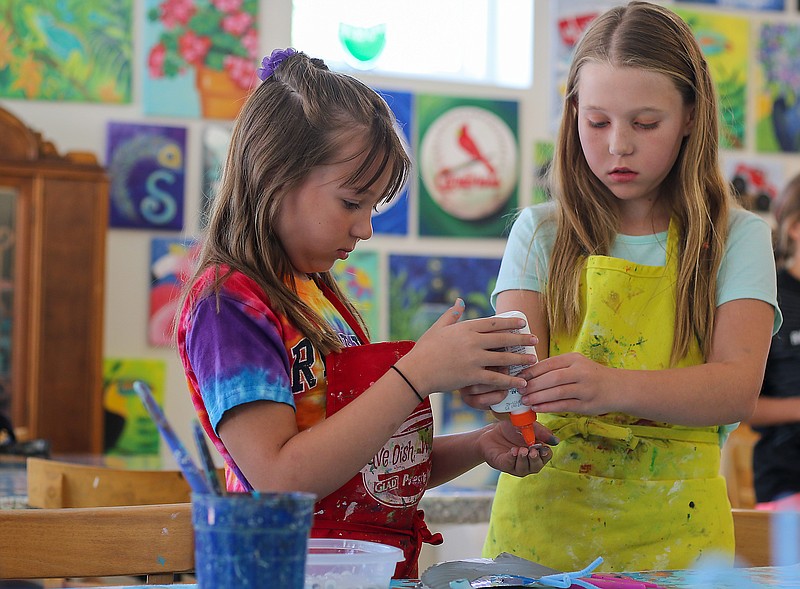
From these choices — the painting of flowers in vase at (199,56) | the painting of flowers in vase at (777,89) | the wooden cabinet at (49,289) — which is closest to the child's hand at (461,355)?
the wooden cabinet at (49,289)

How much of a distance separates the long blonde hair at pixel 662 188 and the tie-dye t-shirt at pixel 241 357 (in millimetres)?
423

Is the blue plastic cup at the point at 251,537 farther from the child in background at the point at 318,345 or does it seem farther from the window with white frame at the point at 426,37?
the window with white frame at the point at 426,37

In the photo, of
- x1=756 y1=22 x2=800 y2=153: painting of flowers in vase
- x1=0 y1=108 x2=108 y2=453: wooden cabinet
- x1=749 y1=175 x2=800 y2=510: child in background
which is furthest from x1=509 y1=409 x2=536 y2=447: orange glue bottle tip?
x1=756 y1=22 x2=800 y2=153: painting of flowers in vase

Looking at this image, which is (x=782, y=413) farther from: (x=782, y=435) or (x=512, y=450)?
(x=512, y=450)

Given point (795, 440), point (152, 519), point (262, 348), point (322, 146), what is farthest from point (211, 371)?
point (795, 440)

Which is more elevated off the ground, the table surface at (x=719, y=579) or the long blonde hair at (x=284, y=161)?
the long blonde hair at (x=284, y=161)

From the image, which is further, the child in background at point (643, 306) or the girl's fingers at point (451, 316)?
the child in background at point (643, 306)

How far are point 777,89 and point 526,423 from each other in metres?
3.47

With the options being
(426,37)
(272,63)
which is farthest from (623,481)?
(426,37)

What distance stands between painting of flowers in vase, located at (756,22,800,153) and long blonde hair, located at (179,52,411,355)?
3.33 metres

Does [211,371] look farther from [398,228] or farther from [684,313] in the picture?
[398,228]

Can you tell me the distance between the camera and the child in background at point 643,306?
4.29 feet

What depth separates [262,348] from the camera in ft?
3.37

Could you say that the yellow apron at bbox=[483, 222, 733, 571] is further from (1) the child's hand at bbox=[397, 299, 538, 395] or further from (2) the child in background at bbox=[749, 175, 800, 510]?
(2) the child in background at bbox=[749, 175, 800, 510]
